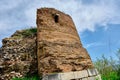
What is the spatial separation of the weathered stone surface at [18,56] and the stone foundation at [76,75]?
4.32 ft

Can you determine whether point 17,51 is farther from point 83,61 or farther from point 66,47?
point 83,61

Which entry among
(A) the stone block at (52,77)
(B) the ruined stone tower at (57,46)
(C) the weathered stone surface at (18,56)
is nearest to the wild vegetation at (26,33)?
(C) the weathered stone surface at (18,56)

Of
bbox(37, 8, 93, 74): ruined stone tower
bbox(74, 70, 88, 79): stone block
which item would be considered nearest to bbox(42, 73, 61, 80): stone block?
bbox(37, 8, 93, 74): ruined stone tower

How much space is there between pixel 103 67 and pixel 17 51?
7.17 meters

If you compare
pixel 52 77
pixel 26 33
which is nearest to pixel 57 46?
pixel 52 77

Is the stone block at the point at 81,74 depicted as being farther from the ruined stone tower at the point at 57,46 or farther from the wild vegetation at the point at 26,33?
the wild vegetation at the point at 26,33

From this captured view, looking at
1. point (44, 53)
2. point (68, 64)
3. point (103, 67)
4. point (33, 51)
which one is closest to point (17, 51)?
point (33, 51)

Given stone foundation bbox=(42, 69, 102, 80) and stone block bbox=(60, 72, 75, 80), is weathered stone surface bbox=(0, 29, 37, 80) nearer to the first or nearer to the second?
stone foundation bbox=(42, 69, 102, 80)

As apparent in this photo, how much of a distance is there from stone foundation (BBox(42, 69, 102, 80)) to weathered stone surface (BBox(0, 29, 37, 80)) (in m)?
1.32

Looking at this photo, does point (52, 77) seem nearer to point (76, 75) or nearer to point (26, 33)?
point (76, 75)

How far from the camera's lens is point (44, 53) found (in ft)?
33.9

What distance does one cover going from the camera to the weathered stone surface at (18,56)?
10797mm

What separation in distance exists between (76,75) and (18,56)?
2933 millimetres

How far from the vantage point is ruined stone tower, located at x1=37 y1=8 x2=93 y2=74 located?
10078mm
